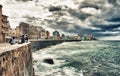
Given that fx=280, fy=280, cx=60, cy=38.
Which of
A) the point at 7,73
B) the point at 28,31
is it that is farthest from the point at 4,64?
the point at 28,31

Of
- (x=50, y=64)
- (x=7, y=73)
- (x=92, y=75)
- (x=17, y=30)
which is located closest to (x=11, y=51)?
(x=7, y=73)

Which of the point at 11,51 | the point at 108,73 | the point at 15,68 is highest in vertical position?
the point at 11,51

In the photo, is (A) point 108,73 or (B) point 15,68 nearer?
(B) point 15,68

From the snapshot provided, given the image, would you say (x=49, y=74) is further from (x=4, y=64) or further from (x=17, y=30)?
(x=17, y=30)

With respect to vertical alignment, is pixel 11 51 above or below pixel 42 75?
above

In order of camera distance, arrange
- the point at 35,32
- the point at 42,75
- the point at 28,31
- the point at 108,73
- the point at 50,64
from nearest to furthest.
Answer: the point at 42,75 → the point at 108,73 → the point at 50,64 → the point at 28,31 → the point at 35,32

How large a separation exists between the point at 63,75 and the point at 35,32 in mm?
162198

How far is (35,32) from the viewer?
19375 cm

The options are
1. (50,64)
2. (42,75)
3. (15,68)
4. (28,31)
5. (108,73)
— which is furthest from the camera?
(28,31)

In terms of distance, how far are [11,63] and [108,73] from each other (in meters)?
22.9

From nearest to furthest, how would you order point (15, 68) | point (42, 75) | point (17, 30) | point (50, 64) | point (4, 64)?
point (4, 64)
point (15, 68)
point (42, 75)
point (50, 64)
point (17, 30)

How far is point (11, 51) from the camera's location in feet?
48.9

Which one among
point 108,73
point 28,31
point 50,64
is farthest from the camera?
point 28,31

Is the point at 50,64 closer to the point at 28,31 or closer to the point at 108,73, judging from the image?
the point at 108,73
